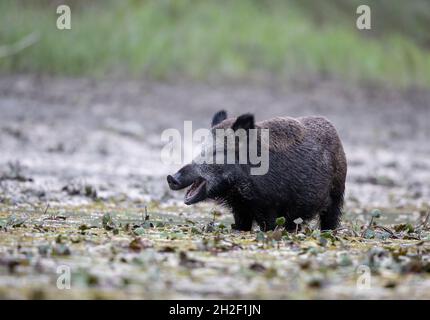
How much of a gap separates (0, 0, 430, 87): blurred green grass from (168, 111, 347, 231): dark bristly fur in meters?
12.1

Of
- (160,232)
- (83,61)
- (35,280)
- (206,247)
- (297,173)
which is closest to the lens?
(35,280)

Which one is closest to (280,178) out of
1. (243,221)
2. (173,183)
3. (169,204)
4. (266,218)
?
(266,218)

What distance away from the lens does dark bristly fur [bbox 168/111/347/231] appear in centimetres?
884

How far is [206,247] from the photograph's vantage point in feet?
23.6

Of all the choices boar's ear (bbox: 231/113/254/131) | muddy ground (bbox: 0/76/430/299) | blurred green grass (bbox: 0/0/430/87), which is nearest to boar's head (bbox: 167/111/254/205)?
boar's ear (bbox: 231/113/254/131)

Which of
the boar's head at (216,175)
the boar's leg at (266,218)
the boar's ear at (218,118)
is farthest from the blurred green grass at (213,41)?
the boar's leg at (266,218)

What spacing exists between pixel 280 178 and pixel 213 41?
14502 mm

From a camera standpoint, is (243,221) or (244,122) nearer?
(244,122)

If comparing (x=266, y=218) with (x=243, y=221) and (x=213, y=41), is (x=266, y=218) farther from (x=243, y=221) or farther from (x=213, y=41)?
(x=213, y=41)

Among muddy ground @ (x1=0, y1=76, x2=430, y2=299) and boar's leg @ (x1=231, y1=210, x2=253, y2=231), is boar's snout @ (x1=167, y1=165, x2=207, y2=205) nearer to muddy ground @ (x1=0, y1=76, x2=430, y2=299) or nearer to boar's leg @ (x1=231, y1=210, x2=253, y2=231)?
muddy ground @ (x1=0, y1=76, x2=430, y2=299)

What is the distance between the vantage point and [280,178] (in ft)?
29.3

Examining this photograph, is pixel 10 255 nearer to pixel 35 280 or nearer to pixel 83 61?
pixel 35 280

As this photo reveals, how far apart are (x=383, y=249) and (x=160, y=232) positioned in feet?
7.03
